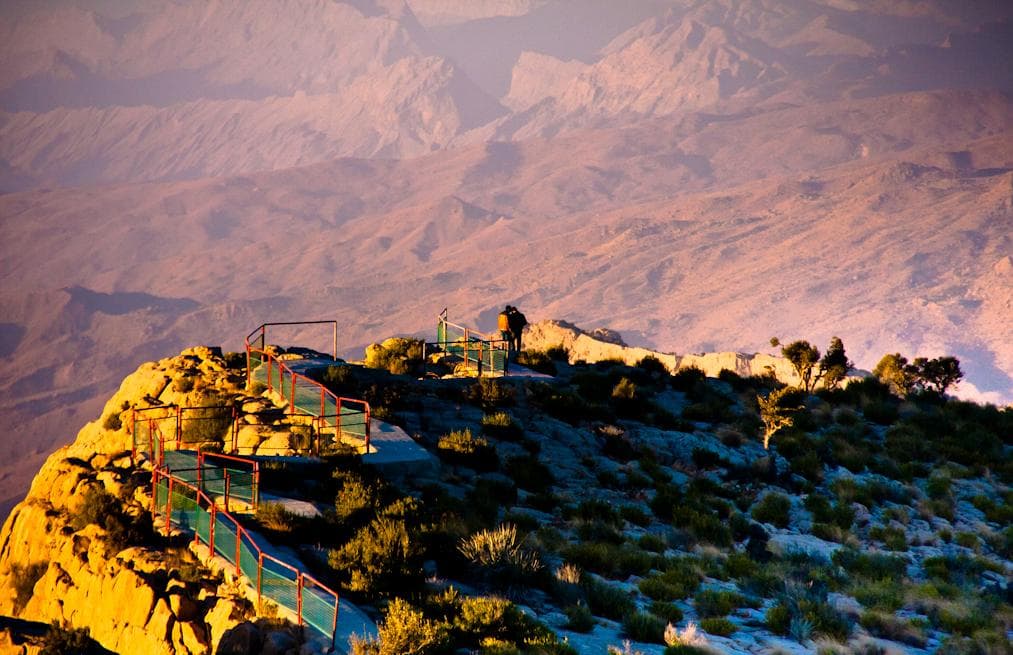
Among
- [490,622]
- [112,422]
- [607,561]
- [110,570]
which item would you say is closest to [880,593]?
[607,561]

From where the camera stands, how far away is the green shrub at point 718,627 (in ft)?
49.0

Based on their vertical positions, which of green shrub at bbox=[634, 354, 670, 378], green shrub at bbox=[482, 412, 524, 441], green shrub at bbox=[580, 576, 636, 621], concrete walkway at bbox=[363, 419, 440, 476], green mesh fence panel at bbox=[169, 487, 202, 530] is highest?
green shrub at bbox=[634, 354, 670, 378]

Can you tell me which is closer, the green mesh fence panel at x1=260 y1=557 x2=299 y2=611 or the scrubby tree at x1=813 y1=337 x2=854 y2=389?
the green mesh fence panel at x1=260 y1=557 x2=299 y2=611

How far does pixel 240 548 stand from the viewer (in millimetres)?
15023

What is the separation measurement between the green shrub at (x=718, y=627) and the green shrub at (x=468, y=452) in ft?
26.3

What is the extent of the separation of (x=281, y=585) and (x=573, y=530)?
23.1 ft

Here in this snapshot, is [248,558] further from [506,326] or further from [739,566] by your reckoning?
[506,326]

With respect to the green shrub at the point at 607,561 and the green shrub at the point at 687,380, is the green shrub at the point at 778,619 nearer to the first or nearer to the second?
the green shrub at the point at 607,561

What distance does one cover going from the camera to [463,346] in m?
34.1

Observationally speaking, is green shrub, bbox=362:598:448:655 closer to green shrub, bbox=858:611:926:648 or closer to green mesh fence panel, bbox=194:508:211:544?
green mesh fence panel, bbox=194:508:211:544

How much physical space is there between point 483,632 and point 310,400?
1203 cm

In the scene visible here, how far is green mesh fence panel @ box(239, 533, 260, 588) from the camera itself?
14.5 meters

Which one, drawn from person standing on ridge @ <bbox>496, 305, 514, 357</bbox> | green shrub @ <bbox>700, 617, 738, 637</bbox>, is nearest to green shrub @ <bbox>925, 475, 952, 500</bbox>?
green shrub @ <bbox>700, 617, 738, 637</bbox>

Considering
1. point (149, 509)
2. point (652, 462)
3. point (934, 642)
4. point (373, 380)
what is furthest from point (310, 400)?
point (934, 642)
